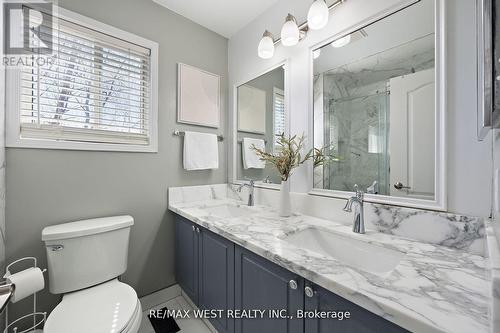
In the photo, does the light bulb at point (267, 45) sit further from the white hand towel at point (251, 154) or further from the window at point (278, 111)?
the white hand towel at point (251, 154)

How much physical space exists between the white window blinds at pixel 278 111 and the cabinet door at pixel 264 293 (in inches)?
36.9

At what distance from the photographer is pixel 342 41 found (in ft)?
4.06

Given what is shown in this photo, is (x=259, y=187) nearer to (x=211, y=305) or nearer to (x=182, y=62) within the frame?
(x=211, y=305)

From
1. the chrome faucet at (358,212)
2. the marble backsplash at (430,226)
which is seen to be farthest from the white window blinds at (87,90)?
the marble backsplash at (430,226)

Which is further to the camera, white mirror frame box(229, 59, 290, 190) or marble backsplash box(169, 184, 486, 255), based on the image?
white mirror frame box(229, 59, 290, 190)

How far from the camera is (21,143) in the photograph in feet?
3.82

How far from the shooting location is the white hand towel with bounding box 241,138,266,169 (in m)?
1.80

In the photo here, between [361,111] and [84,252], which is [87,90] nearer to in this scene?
[84,252]

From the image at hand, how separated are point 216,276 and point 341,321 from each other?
77 centimetres

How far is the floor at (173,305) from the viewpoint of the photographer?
139 centimetres

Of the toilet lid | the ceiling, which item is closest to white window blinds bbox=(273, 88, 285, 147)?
the ceiling

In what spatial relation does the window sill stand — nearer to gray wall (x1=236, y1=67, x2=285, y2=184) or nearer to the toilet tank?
the toilet tank

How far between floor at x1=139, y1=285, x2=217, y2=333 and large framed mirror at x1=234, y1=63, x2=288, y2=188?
42.1 inches

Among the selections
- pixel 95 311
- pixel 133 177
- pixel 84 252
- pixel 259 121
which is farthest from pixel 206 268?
pixel 259 121
